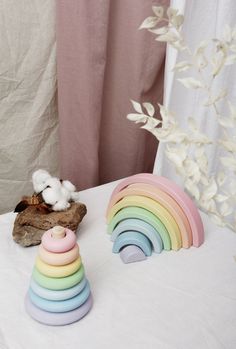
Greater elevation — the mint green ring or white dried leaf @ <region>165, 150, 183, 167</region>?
white dried leaf @ <region>165, 150, 183, 167</region>

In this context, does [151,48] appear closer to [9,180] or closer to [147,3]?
[147,3]

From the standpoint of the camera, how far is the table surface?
2.08 ft

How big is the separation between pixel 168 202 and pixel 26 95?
530mm

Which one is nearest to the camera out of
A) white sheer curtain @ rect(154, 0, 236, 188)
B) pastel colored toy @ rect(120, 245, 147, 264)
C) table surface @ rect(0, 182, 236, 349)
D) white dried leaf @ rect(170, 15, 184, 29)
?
white dried leaf @ rect(170, 15, 184, 29)

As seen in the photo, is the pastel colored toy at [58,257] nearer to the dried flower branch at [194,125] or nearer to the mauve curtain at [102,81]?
the dried flower branch at [194,125]

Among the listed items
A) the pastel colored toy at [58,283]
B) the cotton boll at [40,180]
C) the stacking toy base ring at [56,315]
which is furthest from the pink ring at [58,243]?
the cotton boll at [40,180]

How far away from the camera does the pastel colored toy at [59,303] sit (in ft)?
2.14

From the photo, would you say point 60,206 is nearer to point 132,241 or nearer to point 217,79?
Answer: point 132,241

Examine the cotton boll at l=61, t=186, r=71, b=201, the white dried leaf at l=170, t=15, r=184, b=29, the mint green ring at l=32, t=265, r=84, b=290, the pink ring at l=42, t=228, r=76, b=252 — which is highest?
the white dried leaf at l=170, t=15, r=184, b=29

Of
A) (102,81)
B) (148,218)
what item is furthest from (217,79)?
(148,218)

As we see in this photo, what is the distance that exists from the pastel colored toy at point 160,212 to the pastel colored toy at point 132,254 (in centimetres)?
8

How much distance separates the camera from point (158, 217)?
0.83 metres

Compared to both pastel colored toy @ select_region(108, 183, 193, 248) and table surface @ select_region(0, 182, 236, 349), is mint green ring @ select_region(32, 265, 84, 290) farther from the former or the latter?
pastel colored toy @ select_region(108, 183, 193, 248)

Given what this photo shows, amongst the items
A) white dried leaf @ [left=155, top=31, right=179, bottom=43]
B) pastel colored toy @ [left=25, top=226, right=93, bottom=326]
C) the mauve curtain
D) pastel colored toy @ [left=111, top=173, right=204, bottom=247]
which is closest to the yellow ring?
pastel colored toy @ [left=25, top=226, right=93, bottom=326]
